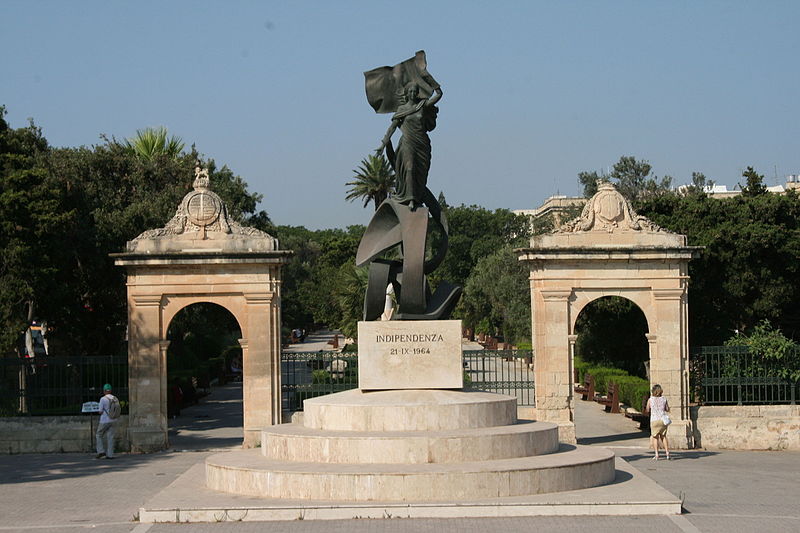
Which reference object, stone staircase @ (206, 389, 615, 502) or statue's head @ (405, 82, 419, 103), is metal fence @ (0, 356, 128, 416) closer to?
stone staircase @ (206, 389, 615, 502)

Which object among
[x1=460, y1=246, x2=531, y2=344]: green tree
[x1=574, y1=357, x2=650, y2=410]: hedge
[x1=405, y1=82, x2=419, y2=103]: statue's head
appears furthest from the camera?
[x1=460, y1=246, x2=531, y2=344]: green tree

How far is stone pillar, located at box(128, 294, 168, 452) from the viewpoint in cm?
Answer: 2686

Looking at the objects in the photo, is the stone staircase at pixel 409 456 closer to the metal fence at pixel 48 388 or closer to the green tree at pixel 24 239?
the metal fence at pixel 48 388

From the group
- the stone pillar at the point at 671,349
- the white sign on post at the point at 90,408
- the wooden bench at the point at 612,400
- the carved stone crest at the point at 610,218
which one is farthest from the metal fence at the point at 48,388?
the wooden bench at the point at 612,400

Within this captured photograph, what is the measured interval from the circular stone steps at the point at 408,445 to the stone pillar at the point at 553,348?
9111 millimetres

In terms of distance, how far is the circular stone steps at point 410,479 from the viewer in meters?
15.8

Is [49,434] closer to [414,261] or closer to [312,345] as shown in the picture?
[414,261]

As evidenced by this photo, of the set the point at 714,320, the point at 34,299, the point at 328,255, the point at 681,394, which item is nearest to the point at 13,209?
the point at 34,299

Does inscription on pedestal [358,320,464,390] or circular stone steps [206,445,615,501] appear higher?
inscription on pedestal [358,320,464,390]

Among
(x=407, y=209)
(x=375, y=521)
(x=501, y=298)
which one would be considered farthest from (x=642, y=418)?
(x=501, y=298)

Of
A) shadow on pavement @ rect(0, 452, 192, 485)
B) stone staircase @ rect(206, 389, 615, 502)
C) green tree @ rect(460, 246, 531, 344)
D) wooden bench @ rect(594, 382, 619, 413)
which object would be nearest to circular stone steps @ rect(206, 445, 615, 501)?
stone staircase @ rect(206, 389, 615, 502)

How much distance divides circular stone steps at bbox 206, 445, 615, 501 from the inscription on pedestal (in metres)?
2.47

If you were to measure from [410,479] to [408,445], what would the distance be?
3.53 feet

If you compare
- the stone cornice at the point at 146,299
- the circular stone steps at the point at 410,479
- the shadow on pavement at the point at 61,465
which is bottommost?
the shadow on pavement at the point at 61,465
